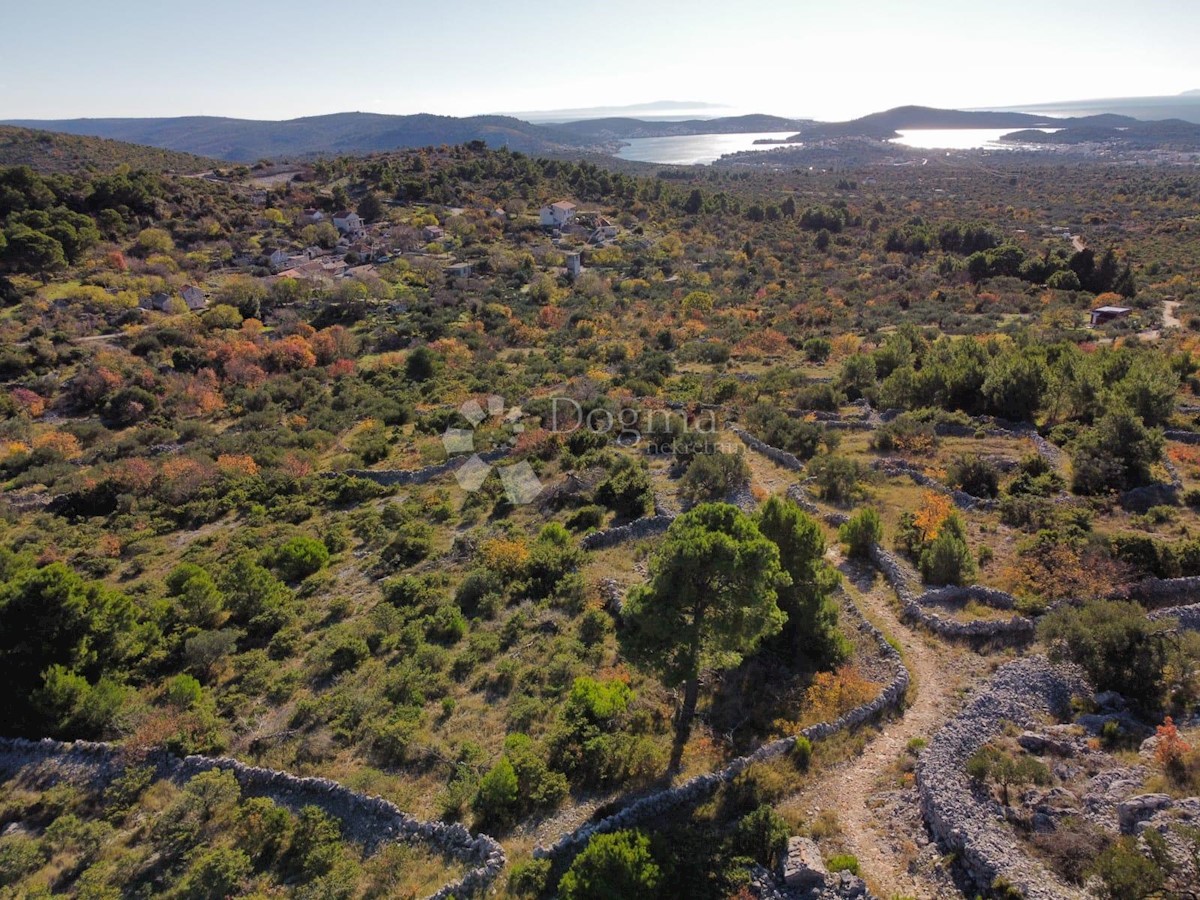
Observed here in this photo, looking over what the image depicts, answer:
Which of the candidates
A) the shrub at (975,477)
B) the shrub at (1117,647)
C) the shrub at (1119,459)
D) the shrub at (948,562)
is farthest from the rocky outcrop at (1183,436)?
the shrub at (1117,647)

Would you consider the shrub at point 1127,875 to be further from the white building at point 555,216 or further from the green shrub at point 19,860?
the white building at point 555,216

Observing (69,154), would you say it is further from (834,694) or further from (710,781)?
(834,694)

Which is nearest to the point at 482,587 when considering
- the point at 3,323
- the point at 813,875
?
the point at 813,875

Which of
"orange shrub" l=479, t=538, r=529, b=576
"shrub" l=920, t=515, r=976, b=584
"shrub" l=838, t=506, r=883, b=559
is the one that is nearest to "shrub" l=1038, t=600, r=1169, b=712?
"shrub" l=920, t=515, r=976, b=584

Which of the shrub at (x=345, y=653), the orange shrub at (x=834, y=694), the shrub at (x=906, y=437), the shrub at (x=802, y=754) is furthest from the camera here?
the shrub at (x=906, y=437)

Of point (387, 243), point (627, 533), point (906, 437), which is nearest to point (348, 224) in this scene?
point (387, 243)

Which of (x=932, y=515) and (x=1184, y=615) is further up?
(x=932, y=515)
